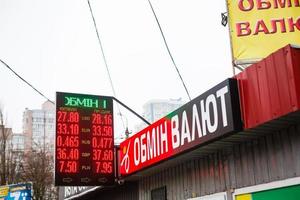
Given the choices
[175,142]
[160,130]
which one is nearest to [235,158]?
[175,142]

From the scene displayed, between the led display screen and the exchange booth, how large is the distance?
1510mm

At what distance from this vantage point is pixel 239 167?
835 cm

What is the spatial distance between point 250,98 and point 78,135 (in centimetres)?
626

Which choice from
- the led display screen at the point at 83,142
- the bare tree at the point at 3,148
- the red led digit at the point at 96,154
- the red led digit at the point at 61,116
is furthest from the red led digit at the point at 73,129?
the bare tree at the point at 3,148

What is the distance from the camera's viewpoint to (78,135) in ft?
40.7

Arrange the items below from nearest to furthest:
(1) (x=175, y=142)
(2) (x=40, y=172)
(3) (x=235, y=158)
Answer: (3) (x=235, y=158) < (1) (x=175, y=142) < (2) (x=40, y=172)

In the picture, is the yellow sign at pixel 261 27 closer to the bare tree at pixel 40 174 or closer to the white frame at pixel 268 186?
the white frame at pixel 268 186

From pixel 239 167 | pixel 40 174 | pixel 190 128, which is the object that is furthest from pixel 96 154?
pixel 40 174

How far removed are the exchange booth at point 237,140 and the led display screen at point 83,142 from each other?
4.95 feet

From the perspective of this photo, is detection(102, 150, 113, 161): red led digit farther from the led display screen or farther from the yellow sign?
the yellow sign

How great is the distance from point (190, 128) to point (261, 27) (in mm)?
2714

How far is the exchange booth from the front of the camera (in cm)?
670

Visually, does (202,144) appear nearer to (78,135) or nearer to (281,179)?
(281,179)

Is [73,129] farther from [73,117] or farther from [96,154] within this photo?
[96,154]
